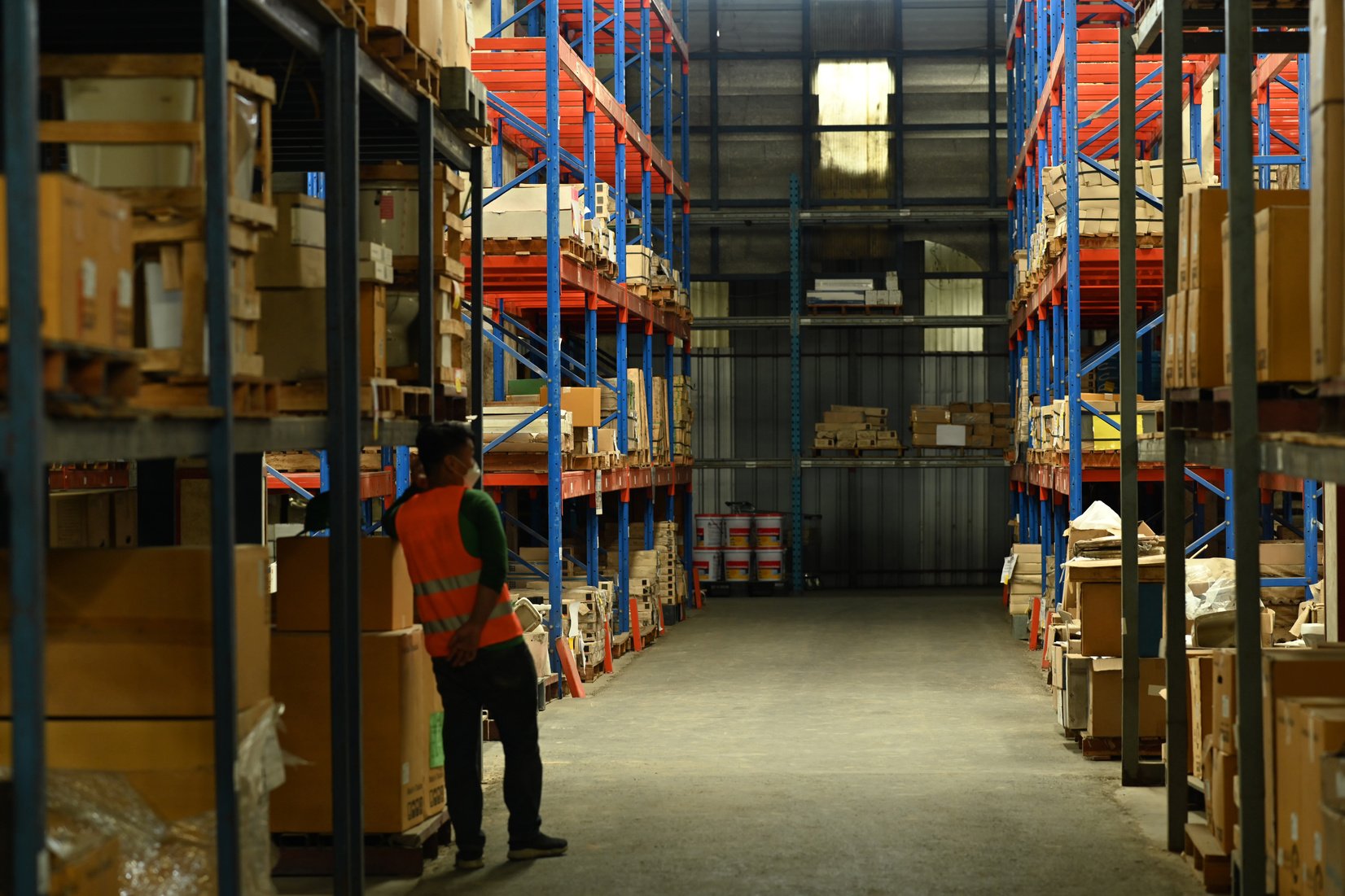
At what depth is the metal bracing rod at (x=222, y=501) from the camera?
399cm

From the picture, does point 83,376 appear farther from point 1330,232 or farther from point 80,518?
point 80,518

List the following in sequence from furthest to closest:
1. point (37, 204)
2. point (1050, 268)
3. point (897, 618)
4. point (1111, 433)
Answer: point (897, 618) → point (1050, 268) → point (1111, 433) → point (37, 204)

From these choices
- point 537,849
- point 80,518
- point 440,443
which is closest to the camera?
point 440,443

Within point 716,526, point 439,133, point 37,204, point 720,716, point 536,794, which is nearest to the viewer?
point 37,204

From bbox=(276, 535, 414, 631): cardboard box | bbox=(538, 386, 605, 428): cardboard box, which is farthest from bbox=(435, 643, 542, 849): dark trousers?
bbox=(538, 386, 605, 428): cardboard box

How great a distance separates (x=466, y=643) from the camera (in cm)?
582

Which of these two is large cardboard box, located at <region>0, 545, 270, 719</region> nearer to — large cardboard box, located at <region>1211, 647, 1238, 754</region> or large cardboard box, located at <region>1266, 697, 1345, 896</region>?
large cardboard box, located at <region>1266, 697, 1345, 896</region>

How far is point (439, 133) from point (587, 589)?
21.3 feet

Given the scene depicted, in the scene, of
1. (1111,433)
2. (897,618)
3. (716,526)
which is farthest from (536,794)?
(716,526)

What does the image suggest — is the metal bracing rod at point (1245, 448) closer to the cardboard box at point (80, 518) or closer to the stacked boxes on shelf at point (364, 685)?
the stacked boxes on shelf at point (364, 685)

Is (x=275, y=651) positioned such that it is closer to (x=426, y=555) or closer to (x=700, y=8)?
(x=426, y=555)

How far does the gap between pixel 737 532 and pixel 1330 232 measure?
16.4 metres

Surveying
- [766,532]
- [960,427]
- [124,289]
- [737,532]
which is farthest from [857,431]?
[124,289]

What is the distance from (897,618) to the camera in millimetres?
17344
